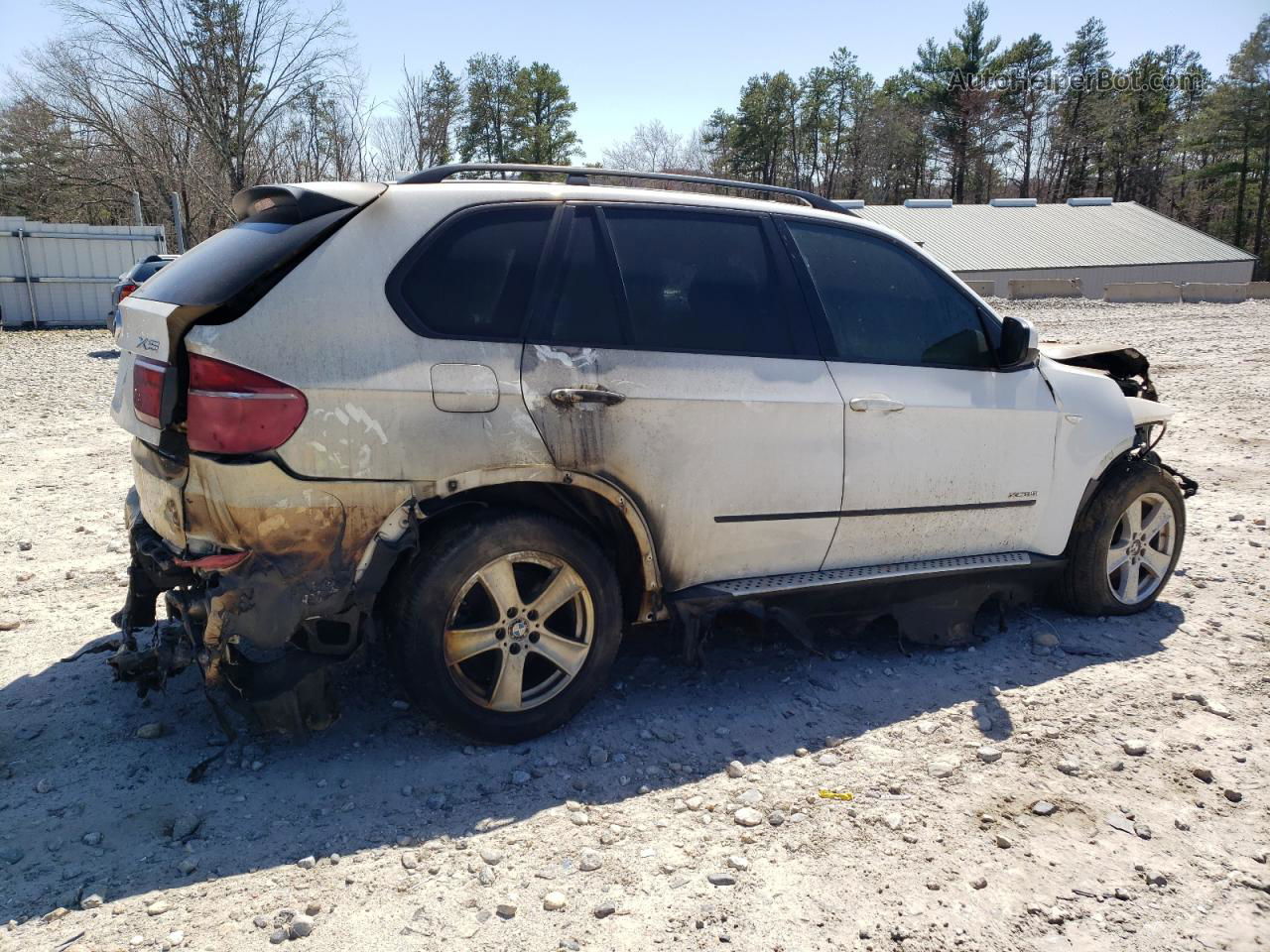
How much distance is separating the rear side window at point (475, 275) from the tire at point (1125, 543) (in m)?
3.10

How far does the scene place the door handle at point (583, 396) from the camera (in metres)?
3.29

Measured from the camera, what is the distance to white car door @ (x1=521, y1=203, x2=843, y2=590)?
11.1 ft

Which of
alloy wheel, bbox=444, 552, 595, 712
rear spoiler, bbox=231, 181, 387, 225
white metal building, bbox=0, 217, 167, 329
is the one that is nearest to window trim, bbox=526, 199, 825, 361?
rear spoiler, bbox=231, 181, 387, 225

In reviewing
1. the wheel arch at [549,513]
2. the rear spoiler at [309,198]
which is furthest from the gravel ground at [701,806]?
the rear spoiler at [309,198]

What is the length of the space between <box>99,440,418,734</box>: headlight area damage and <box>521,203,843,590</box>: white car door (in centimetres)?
75

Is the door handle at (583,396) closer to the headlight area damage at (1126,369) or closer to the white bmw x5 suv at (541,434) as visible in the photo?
the white bmw x5 suv at (541,434)

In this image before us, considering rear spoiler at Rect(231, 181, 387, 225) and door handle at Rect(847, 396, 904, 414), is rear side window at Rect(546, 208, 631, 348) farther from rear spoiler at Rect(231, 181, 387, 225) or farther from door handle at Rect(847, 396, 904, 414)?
door handle at Rect(847, 396, 904, 414)

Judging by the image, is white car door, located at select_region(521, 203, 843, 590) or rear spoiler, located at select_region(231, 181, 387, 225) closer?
rear spoiler, located at select_region(231, 181, 387, 225)

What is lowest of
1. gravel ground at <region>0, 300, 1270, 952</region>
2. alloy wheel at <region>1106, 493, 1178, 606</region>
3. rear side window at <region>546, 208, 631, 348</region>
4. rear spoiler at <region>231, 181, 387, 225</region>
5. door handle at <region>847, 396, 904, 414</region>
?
gravel ground at <region>0, 300, 1270, 952</region>

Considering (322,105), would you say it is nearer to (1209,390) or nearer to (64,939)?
(1209,390)

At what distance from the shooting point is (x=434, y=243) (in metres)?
3.23

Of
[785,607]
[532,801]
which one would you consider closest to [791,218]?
[785,607]

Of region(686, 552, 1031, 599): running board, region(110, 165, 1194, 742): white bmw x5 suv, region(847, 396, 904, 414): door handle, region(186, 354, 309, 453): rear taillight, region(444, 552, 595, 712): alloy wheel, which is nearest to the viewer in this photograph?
region(186, 354, 309, 453): rear taillight

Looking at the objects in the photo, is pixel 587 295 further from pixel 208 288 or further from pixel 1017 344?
pixel 1017 344
